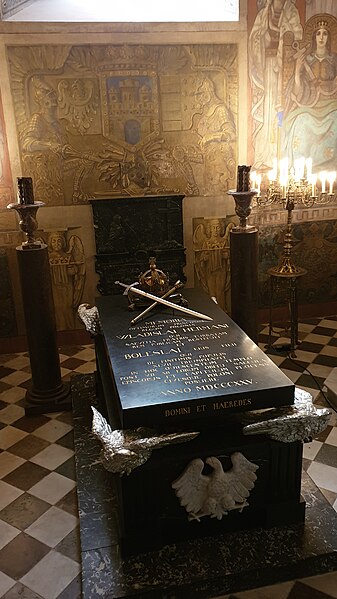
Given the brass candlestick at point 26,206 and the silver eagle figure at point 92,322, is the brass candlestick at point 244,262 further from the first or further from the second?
the brass candlestick at point 26,206

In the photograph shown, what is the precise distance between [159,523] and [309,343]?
373 cm

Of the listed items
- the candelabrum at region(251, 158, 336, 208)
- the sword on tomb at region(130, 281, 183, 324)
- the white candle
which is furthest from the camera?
the white candle

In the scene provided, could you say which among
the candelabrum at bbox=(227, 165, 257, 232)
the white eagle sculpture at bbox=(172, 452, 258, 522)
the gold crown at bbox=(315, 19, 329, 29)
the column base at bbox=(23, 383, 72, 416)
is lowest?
the column base at bbox=(23, 383, 72, 416)

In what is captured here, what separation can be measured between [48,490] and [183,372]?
4.77 ft

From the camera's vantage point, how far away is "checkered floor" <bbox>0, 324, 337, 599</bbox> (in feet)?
9.63

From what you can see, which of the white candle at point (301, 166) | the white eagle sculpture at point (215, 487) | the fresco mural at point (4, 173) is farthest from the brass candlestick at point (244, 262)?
the fresco mural at point (4, 173)

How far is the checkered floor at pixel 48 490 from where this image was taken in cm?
294

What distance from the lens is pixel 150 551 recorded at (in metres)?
3.03

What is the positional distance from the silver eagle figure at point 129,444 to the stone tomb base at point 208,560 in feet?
1.97

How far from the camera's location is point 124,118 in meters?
5.87

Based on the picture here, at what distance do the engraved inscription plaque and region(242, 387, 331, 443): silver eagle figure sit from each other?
6 cm

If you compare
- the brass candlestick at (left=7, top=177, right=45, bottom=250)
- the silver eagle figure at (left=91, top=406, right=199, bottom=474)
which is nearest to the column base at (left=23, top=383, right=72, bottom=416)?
the brass candlestick at (left=7, top=177, right=45, bottom=250)

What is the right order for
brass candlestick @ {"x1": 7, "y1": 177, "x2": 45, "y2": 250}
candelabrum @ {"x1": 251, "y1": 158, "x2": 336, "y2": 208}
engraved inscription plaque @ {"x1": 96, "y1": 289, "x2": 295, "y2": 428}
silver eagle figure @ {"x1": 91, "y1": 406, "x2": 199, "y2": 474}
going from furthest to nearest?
candelabrum @ {"x1": 251, "y1": 158, "x2": 336, "y2": 208}
brass candlestick @ {"x1": 7, "y1": 177, "x2": 45, "y2": 250}
engraved inscription plaque @ {"x1": 96, "y1": 289, "x2": 295, "y2": 428}
silver eagle figure @ {"x1": 91, "y1": 406, "x2": 199, "y2": 474}

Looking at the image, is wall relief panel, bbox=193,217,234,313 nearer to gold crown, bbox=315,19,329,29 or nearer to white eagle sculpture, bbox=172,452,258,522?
gold crown, bbox=315,19,329,29
